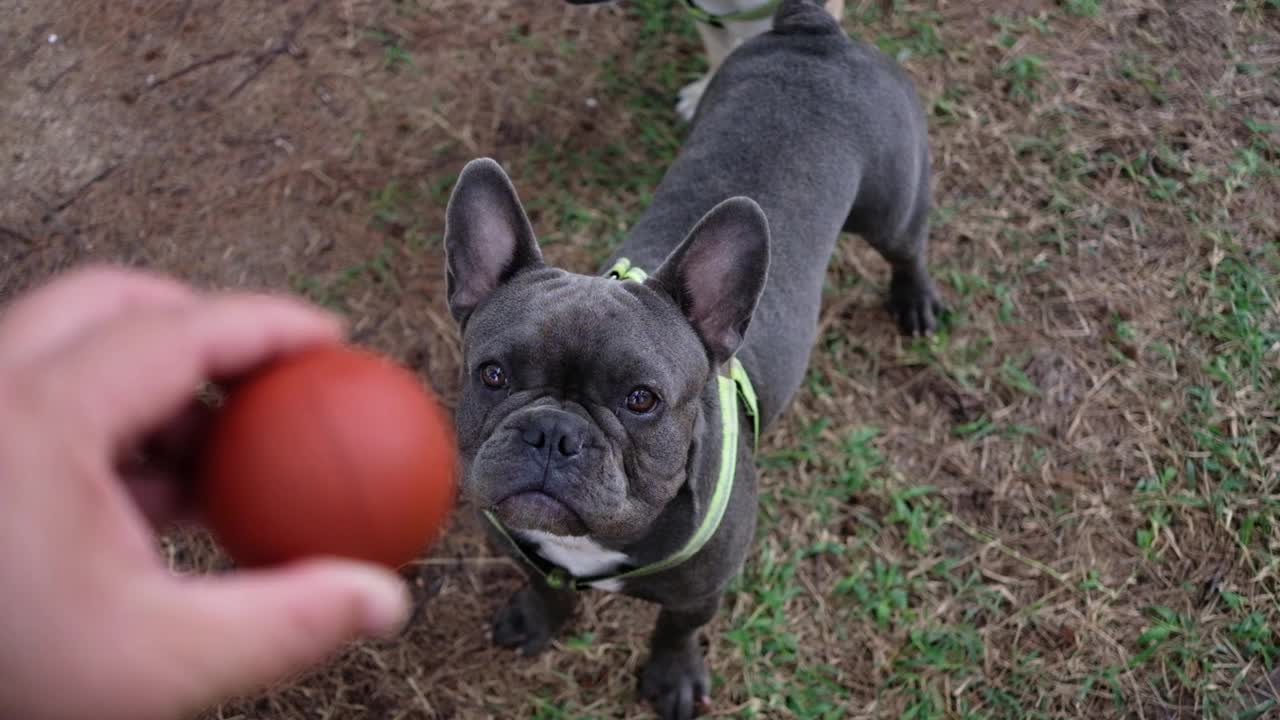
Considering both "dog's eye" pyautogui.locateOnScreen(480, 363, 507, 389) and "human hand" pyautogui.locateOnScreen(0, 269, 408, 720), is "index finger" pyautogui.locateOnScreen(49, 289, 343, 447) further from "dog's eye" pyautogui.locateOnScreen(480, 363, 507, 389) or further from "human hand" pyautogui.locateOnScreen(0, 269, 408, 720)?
"dog's eye" pyautogui.locateOnScreen(480, 363, 507, 389)

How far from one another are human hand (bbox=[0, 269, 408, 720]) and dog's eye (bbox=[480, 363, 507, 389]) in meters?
1.15

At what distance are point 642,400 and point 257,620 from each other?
4.63ft

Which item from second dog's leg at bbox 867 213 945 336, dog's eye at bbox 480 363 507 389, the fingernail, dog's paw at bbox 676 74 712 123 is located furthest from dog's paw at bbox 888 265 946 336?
the fingernail

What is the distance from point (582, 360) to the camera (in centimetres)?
270

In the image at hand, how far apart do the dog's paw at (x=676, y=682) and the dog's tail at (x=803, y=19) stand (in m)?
2.38

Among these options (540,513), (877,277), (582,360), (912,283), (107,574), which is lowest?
(877,277)

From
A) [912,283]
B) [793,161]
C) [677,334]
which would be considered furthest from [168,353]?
[912,283]

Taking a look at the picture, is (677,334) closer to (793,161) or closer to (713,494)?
(713,494)

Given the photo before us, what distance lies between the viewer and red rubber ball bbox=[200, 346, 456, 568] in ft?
5.52

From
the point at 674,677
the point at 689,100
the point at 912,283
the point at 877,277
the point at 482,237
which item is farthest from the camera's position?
the point at 689,100

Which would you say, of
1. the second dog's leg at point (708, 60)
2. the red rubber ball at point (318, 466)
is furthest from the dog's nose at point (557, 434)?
the second dog's leg at point (708, 60)

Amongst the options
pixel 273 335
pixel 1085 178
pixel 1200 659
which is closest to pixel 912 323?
pixel 1085 178

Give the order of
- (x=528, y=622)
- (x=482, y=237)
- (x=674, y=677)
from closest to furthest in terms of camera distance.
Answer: (x=482, y=237)
(x=674, y=677)
(x=528, y=622)

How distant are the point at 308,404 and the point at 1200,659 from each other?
3805 millimetres
